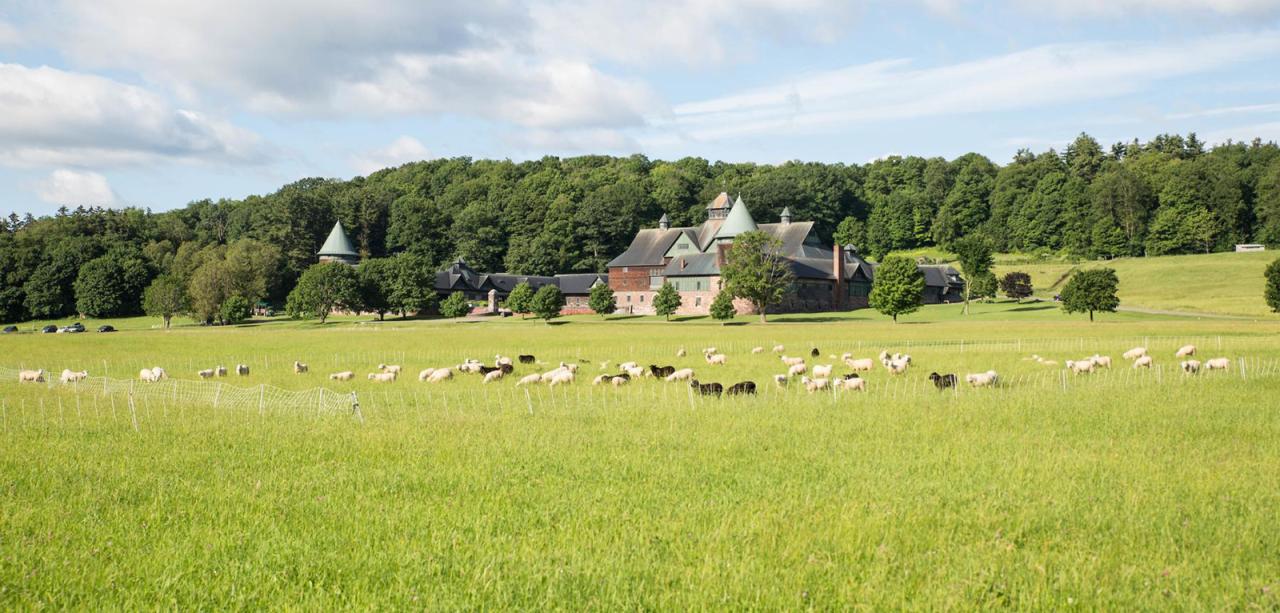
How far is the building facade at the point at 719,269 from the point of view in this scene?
109750mm

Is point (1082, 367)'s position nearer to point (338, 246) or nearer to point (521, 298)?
point (521, 298)

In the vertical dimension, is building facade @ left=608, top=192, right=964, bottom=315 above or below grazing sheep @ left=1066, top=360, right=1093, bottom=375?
above

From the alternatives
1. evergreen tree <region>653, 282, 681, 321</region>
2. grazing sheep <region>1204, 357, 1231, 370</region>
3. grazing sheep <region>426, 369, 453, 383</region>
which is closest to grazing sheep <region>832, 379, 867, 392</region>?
grazing sheep <region>1204, 357, 1231, 370</region>

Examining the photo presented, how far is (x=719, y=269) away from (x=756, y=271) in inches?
662

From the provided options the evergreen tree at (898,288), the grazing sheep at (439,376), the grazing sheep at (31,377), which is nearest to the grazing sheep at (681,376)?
the grazing sheep at (439,376)

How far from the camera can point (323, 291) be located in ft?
336

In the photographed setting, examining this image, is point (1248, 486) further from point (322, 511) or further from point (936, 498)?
point (322, 511)

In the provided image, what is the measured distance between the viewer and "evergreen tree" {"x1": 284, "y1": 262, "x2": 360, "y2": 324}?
102 metres

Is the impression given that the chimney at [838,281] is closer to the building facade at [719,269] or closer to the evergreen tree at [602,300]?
the building facade at [719,269]

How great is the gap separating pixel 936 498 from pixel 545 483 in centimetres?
552

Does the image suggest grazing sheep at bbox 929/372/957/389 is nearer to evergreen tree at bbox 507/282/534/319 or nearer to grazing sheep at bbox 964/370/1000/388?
grazing sheep at bbox 964/370/1000/388

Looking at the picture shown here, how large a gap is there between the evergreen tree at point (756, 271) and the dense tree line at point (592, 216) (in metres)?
40.4

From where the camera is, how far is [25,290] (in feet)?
375

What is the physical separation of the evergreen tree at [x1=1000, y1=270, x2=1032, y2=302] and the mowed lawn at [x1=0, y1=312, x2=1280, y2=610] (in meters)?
91.3
